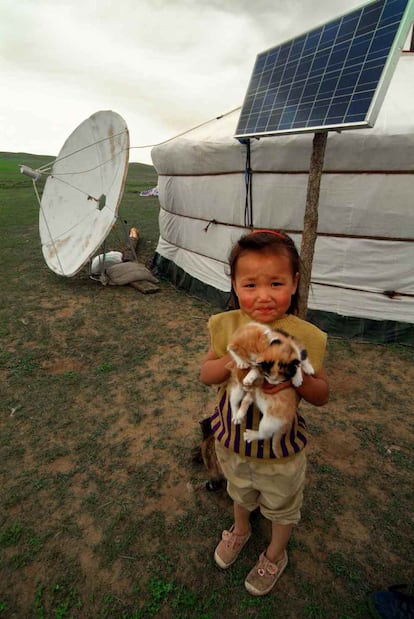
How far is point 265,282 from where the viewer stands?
146 centimetres

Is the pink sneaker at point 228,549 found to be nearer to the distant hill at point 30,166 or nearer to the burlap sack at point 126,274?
the burlap sack at point 126,274

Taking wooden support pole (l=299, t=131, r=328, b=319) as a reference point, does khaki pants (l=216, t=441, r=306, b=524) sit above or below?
below

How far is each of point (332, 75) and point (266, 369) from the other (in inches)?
154

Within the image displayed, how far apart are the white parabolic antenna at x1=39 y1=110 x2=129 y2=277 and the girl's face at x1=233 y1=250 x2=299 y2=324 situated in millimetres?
5231

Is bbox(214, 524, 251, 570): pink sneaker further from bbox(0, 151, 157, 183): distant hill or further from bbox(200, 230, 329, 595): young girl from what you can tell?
bbox(0, 151, 157, 183): distant hill

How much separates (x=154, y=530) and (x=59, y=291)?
18.9ft

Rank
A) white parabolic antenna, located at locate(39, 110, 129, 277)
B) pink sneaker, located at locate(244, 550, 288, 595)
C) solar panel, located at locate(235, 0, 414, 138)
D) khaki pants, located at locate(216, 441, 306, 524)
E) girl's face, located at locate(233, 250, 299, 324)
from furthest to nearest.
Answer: white parabolic antenna, located at locate(39, 110, 129, 277)
solar panel, located at locate(235, 0, 414, 138)
pink sneaker, located at locate(244, 550, 288, 595)
khaki pants, located at locate(216, 441, 306, 524)
girl's face, located at locate(233, 250, 299, 324)

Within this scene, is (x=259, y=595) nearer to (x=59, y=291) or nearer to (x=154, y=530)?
(x=154, y=530)

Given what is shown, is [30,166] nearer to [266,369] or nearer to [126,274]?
[126,274]

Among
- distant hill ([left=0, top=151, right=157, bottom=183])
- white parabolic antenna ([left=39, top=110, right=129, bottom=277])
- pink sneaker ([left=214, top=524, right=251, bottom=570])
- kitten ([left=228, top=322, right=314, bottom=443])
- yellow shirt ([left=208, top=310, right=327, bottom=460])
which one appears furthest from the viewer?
distant hill ([left=0, top=151, right=157, bottom=183])

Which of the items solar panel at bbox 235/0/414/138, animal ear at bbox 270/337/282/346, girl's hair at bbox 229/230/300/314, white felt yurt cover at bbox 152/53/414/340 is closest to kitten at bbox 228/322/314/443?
animal ear at bbox 270/337/282/346

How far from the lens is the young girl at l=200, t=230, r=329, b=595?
147 centimetres

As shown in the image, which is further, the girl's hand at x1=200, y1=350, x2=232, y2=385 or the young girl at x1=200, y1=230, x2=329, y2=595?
the girl's hand at x1=200, y1=350, x2=232, y2=385

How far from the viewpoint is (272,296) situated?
57.6 inches
